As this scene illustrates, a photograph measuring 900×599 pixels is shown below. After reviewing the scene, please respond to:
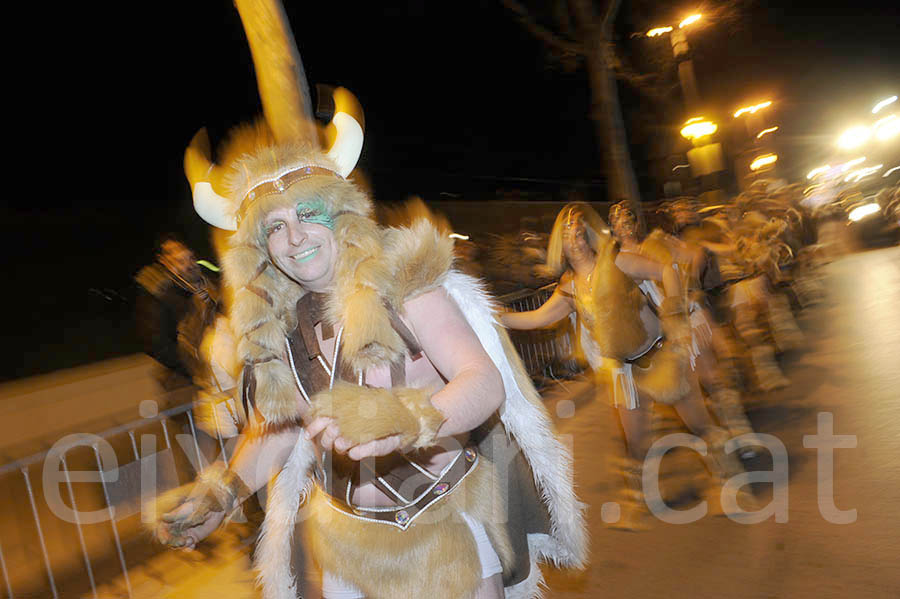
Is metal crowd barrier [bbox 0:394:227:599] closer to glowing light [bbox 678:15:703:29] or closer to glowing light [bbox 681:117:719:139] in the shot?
glowing light [bbox 681:117:719:139]

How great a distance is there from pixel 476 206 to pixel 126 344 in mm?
9535

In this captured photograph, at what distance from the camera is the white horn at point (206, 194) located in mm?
2264

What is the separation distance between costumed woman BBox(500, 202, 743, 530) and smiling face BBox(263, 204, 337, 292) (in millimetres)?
2342

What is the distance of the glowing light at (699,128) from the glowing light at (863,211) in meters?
7.85

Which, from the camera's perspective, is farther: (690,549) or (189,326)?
(189,326)

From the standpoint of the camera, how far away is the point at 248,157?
7.25ft

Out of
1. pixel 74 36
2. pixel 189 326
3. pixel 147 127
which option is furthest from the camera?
pixel 147 127

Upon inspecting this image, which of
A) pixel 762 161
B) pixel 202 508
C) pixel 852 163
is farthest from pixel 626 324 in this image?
pixel 852 163

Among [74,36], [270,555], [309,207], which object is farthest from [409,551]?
[74,36]

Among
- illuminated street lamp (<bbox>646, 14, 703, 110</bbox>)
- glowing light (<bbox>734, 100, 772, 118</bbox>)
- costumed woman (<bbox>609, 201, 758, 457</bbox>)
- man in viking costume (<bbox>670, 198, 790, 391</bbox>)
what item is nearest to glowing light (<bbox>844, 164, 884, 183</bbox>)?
glowing light (<bbox>734, 100, 772, 118</bbox>)

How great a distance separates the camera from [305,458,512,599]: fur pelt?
1994mm

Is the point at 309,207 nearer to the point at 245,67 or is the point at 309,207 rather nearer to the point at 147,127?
the point at 147,127

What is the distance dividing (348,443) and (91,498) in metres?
4.45

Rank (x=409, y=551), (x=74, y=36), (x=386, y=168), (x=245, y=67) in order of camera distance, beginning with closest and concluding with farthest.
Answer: (x=409, y=551)
(x=74, y=36)
(x=245, y=67)
(x=386, y=168)
